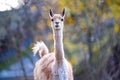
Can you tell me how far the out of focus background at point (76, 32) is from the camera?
1561cm

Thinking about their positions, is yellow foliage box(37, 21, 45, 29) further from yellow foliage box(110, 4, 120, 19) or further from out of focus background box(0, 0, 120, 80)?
yellow foliage box(110, 4, 120, 19)

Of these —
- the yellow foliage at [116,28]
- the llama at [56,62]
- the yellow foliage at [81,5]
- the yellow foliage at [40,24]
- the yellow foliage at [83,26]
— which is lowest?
the llama at [56,62]

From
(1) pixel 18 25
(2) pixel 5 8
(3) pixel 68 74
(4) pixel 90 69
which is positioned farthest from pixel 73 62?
(3) pixel 68 74

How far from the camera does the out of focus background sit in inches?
615

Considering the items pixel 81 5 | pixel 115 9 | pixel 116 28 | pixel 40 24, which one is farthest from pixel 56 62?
pixel 40 24

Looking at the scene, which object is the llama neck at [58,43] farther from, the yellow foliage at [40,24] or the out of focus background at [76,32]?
the yellow foliage at [40,24]

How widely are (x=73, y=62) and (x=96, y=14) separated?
1692 millimetres

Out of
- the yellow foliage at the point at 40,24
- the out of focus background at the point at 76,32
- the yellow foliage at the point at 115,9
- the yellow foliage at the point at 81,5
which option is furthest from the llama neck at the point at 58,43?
the yellow foliage at the point at 40,24

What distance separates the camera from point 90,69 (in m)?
16.0

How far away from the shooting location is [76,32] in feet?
53.7

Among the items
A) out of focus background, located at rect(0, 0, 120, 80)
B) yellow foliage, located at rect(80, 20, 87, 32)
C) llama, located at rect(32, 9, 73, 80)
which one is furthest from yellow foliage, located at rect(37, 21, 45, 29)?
llama, located at rect(32, 9, 73, 80)

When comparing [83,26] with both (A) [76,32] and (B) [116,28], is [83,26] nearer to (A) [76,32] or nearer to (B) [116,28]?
(A) [76,32]

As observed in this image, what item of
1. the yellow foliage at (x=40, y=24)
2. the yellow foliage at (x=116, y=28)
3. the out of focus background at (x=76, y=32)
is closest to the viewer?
the out of focus background at (x=76, y=32)

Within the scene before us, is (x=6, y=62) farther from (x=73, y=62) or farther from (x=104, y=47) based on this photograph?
(x=104, y=47)
